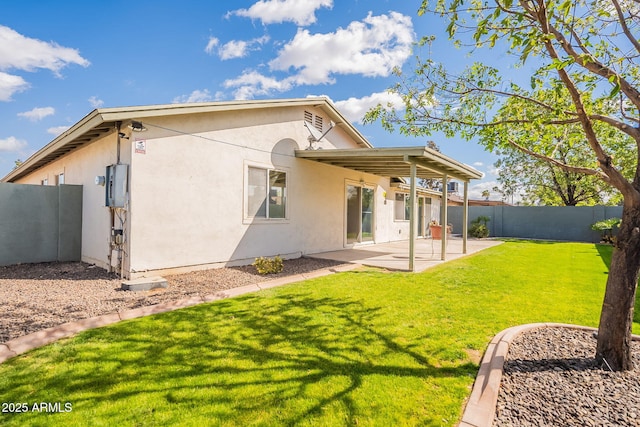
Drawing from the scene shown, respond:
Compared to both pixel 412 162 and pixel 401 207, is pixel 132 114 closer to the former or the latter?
pixel 412 162

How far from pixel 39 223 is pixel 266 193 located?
6307mm

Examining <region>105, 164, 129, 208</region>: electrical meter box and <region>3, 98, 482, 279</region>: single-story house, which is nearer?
<region>105, 164, 129, 208</region>: electrical meter box

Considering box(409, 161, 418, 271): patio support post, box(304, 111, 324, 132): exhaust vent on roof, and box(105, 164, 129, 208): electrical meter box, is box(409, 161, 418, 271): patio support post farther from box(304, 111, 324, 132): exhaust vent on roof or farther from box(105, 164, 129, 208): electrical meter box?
box(105, 164, 129, 208): electrical meter box

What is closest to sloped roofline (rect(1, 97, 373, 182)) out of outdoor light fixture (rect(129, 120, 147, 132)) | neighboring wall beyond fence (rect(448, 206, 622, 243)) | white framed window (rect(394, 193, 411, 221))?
outdoor light fixture (rect(129, 120, 147, 132))

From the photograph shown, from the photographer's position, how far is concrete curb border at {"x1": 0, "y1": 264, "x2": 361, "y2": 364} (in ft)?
11.5

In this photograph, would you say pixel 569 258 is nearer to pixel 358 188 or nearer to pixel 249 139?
pixel 358 188

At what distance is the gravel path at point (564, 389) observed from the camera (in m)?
2.35

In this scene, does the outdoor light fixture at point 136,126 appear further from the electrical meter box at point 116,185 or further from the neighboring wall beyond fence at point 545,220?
the neighboring wall beyond fence at point 545,220

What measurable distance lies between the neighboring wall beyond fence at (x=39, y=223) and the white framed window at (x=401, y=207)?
497 inches

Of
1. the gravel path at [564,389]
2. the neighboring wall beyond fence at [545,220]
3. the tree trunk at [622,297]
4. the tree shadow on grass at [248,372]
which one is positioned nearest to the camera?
the gravel path at [564,389]

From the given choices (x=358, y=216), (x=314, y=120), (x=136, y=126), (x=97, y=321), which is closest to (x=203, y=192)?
(x=136, y=126)

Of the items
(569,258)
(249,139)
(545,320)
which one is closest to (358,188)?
(249,139)

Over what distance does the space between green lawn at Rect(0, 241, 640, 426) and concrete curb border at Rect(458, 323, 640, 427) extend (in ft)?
0.36

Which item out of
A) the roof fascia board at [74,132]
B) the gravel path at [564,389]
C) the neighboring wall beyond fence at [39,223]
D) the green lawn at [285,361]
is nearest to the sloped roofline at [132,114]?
the roof fascia board at [74,132]
